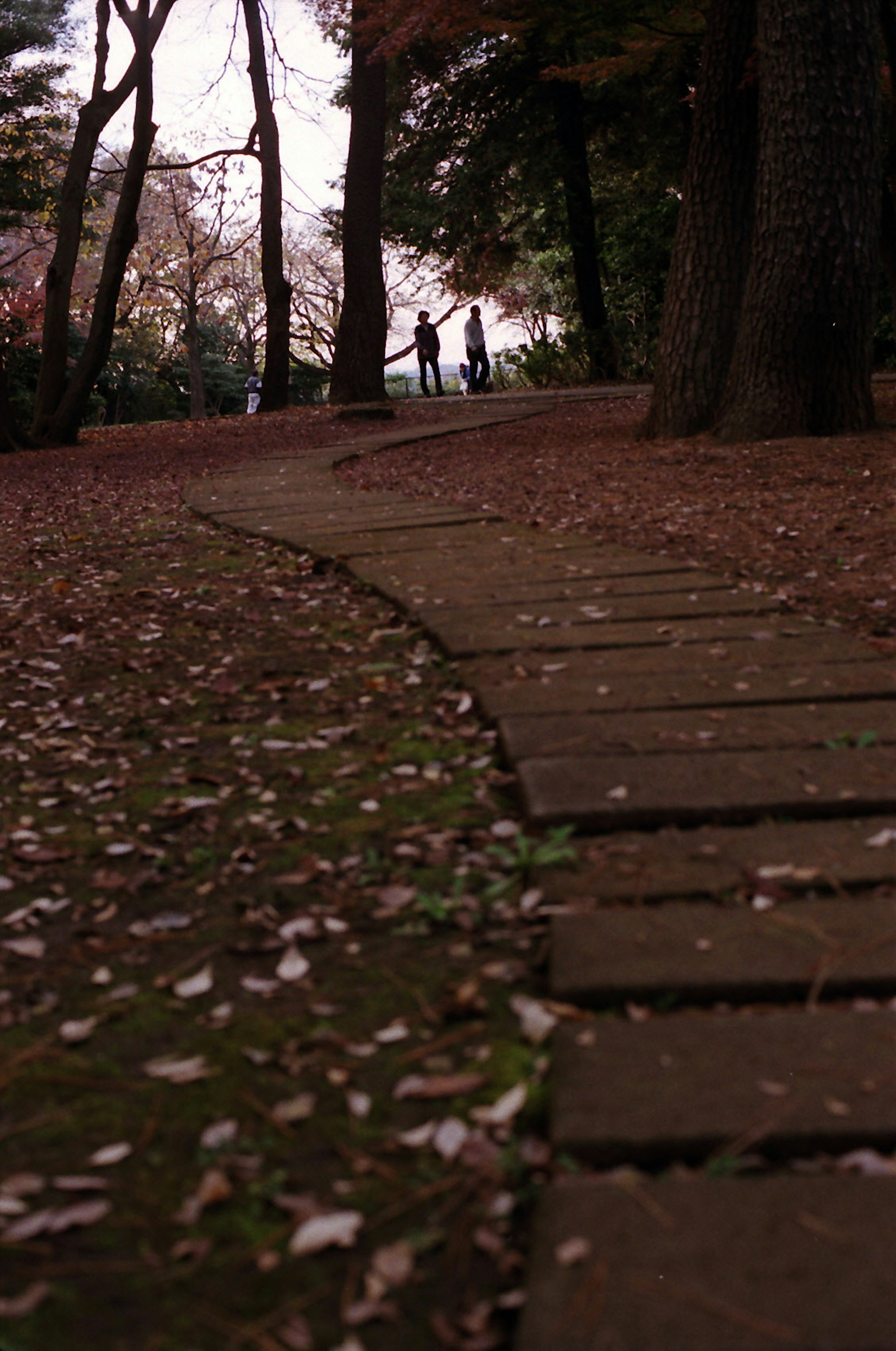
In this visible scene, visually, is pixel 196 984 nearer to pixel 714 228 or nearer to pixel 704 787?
pixel 704 787

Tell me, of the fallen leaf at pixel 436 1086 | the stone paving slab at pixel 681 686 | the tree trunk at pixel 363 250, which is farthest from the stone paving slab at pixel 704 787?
the tree trunk at pixel 363 250

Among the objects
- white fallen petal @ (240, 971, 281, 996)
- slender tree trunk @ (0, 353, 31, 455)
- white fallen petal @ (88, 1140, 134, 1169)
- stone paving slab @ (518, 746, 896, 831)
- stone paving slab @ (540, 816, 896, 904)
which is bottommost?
white fallen petal @ (88, 1140, 134, 1169)

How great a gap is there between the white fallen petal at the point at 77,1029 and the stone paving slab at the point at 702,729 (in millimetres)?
1127

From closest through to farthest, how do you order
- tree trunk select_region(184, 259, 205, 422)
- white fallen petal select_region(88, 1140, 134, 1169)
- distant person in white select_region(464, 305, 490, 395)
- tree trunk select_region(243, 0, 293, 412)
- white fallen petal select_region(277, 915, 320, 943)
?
white fallen petal select_region(88, 1140, 134, 1169) < white fallen petal select_region(277, 915, 320, 943) < tree trunk select_region(243, 0, 293, 412) < distant person in white select_region(464, 305, 490, 395) < tree trunk select_region(184, 259, 205, 422)

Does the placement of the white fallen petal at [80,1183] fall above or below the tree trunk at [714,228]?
below

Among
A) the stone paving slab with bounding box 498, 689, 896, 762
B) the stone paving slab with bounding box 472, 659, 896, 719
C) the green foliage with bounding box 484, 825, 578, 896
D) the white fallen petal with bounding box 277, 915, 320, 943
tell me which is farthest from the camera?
the stone paving slab with bounding box 472, 659, 896, 719

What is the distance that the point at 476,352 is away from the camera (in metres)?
20.2

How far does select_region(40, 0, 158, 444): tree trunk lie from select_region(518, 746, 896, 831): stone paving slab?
10956 mm

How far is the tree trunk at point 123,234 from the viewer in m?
12.1

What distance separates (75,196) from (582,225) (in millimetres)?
8326

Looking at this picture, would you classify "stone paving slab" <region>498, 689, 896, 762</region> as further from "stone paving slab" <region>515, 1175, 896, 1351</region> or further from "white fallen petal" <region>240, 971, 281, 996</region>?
"stone paving slab" <region>515, 1175, 896, 1351</region>

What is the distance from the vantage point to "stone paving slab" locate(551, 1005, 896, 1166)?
1.39 metres

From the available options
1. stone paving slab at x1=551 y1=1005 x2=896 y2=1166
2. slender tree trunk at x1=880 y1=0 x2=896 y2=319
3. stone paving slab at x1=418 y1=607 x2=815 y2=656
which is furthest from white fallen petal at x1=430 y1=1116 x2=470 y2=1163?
slender tree trunk at x1=880 y1=0 x2=896 y2=319

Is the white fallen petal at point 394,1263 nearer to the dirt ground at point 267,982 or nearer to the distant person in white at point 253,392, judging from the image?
the dirt ground at point 267,982
